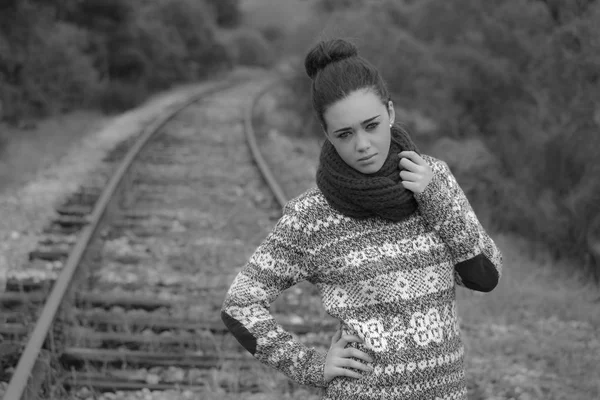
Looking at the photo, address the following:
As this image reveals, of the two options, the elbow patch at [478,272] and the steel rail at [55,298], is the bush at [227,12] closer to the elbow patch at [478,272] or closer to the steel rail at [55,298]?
the steel rail at [55,298]

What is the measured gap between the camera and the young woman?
1.94m

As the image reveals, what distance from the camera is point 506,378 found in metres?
4.07

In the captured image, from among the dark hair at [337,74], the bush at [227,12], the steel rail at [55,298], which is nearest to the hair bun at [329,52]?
the dark hair at [337,74]

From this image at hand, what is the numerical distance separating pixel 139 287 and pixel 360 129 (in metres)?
3.67

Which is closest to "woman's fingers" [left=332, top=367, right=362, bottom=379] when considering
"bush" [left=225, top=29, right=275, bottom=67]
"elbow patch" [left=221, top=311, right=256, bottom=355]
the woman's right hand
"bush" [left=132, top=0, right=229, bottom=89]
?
the woman's right hand

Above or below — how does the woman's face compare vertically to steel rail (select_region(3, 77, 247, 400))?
above

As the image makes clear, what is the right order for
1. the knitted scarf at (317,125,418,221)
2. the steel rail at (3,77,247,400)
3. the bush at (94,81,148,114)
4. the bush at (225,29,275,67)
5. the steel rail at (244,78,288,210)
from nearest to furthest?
the knitted scarf at (317,125,418,221)
the steel rail at (3,77,247,400)
the steel rail at (244,78,288,210)
the bush at (94,81,148,114)
the bush at (225,29,275,67)

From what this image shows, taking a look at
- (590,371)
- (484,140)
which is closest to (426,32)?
(484,140)

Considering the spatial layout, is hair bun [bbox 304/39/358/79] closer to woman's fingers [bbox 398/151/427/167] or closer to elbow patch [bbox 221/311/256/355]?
woman's fingers [bbox 398/151/427/167]

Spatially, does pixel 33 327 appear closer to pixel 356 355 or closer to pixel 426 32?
pixel 356 355

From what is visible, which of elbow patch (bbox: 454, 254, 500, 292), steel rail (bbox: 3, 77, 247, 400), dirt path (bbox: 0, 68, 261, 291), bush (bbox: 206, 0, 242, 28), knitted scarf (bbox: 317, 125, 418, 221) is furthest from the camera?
bush (bbox: 206, 0, 242, 28)

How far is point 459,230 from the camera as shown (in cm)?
198

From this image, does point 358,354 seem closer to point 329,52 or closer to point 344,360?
point 344,360

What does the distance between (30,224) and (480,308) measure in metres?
4.01
